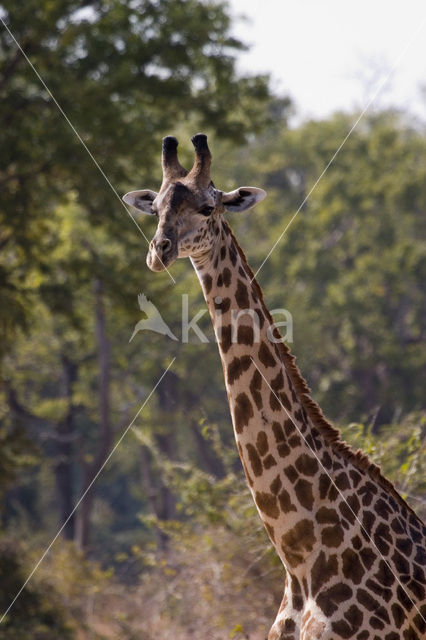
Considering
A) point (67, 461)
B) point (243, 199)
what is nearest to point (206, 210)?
point (243, 199)

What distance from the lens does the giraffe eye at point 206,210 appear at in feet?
18.3

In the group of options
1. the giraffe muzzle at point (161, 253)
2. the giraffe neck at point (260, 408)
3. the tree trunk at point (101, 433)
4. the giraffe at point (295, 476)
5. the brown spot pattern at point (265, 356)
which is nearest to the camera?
the giraffe muzzle at point (161, 253)

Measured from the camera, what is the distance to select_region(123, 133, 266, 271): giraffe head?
5276mm

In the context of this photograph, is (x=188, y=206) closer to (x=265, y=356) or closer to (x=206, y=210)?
(x=206, y=210)

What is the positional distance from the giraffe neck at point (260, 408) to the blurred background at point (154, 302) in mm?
2574

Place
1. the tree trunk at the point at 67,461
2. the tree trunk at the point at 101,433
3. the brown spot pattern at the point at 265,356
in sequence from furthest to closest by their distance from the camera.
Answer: the tree trunk at the point at 67,461, the tree trunk at the point at 101,433, the brown spot pattern at the point at 265,356

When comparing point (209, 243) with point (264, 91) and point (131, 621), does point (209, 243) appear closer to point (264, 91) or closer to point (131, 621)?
point (131, 621)

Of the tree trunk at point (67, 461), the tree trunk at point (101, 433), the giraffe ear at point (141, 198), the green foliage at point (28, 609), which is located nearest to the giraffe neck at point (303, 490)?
the giraffe ear at point (141, 198)

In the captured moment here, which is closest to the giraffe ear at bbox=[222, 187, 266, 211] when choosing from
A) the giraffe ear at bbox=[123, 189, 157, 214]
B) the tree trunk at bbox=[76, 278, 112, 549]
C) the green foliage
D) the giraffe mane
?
the giraffe mane

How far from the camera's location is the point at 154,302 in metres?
17.5

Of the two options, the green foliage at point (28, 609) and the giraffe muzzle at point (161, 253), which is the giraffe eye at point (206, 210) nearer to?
the giraffe muzzle at point (161, 253)

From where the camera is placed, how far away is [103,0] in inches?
695

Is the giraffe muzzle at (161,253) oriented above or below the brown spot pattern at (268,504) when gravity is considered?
above

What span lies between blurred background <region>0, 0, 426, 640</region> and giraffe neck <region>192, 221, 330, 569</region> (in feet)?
8.44
